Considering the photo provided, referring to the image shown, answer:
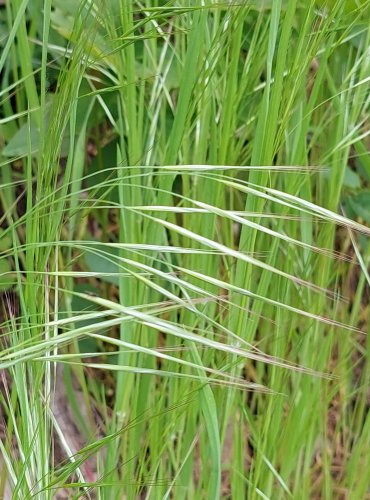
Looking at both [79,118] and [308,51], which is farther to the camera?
[79,118]

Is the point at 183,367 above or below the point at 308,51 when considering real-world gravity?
below

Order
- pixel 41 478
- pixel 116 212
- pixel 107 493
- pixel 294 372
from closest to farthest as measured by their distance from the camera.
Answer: pixel 41 478 → pixel 107 493 → pixel 294 372 → pixel 116 212

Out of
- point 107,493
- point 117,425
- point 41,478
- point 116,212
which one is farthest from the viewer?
point 116,212

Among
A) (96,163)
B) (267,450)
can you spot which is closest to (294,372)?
(267,450)

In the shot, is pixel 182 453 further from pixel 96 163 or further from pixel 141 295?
pixel 96 163

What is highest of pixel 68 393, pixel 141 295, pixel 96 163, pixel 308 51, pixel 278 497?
pixel 308 51

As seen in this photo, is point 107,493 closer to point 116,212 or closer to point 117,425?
point 117,425

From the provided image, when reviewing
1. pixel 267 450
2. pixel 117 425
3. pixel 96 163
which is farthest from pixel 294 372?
pixel 96 163
